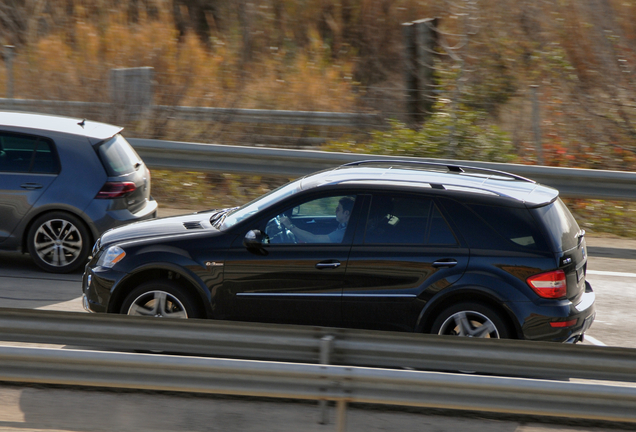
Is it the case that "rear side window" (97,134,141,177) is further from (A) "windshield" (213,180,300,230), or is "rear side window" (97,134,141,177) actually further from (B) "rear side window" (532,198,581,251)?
(B) "rear side window" (532,198,581,251)

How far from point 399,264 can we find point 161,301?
1.88 m

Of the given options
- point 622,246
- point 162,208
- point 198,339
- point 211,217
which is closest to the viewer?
point 198,339

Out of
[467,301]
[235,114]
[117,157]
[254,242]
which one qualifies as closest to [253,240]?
[254,242]

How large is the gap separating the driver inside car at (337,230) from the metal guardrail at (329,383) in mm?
1551

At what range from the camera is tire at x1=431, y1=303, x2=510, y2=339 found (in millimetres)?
5348

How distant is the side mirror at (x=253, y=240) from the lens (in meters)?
5.58

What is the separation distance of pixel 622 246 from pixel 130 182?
6.33m

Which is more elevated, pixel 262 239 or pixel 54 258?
pixel 262 239

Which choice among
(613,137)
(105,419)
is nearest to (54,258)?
(105,419)

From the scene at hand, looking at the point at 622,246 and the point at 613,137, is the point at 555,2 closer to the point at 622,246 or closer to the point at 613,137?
the point at 613,137

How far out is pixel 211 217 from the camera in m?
6.45

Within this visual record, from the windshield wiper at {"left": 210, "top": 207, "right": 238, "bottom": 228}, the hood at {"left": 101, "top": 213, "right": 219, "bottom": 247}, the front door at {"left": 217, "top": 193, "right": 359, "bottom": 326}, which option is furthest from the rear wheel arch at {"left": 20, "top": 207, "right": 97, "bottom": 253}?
the front door at {"left": 217, "top": 193, "right": 359, "bottom": 326}

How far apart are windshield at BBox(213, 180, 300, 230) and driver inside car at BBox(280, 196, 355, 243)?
32 centimetres

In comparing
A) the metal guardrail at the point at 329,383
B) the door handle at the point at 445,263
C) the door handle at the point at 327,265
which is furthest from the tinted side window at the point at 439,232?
the metal guardrail at the point at 329,383
